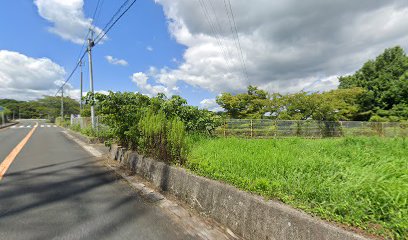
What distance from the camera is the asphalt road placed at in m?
3.37

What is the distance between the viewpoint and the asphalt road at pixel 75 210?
11.0 ft

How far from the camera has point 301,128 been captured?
2272 cm

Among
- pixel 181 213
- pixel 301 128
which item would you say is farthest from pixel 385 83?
pixel 181 213

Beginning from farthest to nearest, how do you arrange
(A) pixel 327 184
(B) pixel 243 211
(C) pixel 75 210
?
(C) pixel 75 210 < (B) pixel 243 211 < (A) pixel 327 184

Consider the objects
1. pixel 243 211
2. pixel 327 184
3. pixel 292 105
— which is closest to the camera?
pixel 327 184

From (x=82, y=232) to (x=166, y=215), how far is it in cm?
119

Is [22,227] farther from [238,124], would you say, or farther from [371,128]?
[371,128]

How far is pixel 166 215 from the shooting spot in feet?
13.4

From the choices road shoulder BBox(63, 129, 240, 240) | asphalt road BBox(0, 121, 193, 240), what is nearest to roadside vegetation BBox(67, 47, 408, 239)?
road shoulder BBox(63, 129, 240, 240)

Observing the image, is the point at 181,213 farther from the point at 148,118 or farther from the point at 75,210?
the point at 148,118

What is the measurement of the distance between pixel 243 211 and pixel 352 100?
3279cm

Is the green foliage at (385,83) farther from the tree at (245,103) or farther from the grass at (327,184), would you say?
the grass at (327,184)

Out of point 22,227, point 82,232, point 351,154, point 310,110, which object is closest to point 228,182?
point 82,232

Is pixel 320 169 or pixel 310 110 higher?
pixel 310 110
